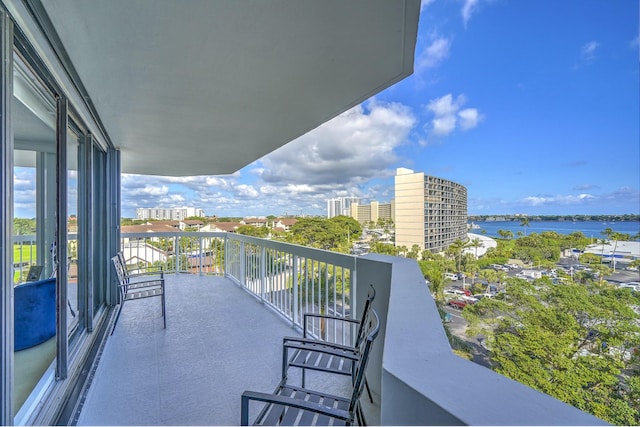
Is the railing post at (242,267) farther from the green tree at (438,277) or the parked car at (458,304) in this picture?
the parked car at (458,304)

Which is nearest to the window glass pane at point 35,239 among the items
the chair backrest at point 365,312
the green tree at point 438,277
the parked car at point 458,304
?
the chair backrest at point 365,312

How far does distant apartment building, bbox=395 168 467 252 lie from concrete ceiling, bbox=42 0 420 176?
483cm

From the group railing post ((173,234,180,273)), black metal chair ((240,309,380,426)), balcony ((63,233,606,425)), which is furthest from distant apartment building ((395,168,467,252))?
black metal chair ((240,309,380,426))

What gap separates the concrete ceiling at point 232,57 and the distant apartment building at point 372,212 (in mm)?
5405

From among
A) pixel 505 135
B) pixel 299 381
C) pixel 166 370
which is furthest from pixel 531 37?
pixel 166 370

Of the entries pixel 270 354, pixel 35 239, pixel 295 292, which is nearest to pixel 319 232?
pixel 295 292

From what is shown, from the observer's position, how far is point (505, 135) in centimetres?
1548

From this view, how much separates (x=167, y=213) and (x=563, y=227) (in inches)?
414

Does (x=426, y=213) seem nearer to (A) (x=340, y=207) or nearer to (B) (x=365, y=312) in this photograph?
(A) (x=340, y=207)

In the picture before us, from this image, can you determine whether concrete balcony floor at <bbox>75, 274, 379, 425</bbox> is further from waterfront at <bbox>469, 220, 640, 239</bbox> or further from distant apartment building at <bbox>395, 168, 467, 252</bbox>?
waterfront at <bbox>469, 220, 640, 239</bbox>

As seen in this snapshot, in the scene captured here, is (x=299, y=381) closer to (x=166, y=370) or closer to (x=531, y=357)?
(x=166, y=370)

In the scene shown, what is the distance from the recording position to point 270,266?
4316 mm

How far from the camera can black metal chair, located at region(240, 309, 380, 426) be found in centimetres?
115

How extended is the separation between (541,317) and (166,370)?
7.38m
